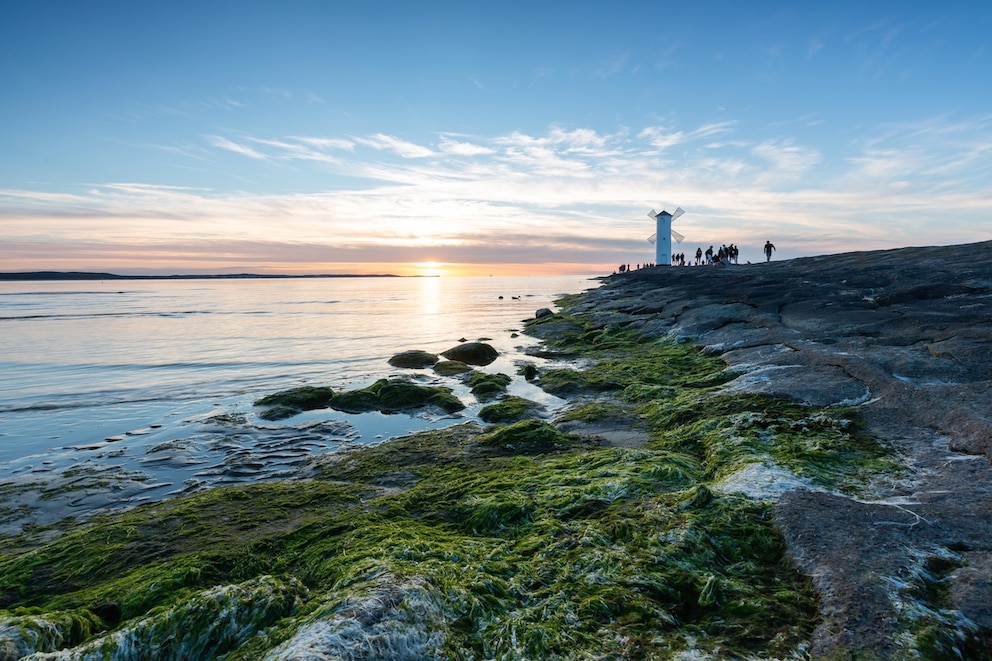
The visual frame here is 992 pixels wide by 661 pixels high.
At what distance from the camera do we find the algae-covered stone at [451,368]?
1795 centimetres

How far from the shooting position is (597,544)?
17.3ft

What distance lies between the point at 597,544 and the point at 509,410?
6931mm

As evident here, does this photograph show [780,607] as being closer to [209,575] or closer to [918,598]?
[918,598]

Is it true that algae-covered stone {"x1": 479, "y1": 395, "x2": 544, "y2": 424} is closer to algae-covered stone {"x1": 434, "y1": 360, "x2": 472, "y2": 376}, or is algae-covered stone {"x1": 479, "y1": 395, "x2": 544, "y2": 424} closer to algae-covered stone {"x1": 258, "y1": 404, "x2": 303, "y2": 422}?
algae-covered stone {"x1": 258, "y1": 404, "x2": 303, "y2": 422}

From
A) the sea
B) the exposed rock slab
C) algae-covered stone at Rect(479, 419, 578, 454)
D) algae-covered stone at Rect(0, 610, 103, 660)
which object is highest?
the exposed rock slab

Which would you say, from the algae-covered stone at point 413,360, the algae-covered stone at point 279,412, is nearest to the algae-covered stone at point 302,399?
the algae-covered stone at point 279,412

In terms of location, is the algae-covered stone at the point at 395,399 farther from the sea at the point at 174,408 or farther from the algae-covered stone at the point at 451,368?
the algae-covered stone at the point at 451,368

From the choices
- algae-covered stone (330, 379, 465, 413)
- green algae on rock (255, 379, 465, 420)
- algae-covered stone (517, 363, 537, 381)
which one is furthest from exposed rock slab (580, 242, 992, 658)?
green algae on rock (255, 379, 465, 420)

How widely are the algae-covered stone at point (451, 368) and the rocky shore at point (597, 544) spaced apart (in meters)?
6.85

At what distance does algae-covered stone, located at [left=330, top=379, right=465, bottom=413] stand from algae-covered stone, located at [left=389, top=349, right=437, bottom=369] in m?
5.48

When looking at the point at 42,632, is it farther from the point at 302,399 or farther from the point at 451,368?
the point at 451,368

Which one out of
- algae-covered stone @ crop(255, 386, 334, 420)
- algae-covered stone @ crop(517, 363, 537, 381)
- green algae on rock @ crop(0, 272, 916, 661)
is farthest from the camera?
algae-covered stone @ crop(517, 363, 537, 381)

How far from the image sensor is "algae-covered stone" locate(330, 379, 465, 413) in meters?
13.5

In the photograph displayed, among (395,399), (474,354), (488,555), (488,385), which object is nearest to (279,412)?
(395,399)
